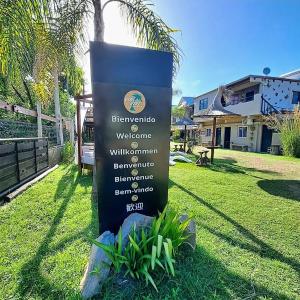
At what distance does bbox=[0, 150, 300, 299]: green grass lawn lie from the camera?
230 centimetres

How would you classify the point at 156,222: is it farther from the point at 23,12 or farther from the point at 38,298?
the point at 23,12

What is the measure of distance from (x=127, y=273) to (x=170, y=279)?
0.47m

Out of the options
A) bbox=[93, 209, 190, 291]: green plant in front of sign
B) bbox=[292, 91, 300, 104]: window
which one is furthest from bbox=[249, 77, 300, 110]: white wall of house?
bbox=[93, 209, 190, 291]: green plant in front of sign

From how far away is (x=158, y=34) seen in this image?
4.84m

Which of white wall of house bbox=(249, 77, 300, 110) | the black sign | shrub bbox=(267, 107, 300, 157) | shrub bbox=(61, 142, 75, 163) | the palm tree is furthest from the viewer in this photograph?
white wall of house bbox=(249, 77, 300, 110)

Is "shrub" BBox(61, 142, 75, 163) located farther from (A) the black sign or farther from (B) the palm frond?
(A) the black sign

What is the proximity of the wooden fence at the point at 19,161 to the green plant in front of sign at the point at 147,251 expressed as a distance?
3.69 metres

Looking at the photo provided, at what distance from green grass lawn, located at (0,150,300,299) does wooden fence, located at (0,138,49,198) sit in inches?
18.1

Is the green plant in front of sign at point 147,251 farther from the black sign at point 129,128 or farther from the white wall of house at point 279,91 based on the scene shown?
the white wall of house at point 279,91

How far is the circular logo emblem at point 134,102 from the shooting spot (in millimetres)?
2677

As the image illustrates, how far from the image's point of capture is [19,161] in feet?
18.7

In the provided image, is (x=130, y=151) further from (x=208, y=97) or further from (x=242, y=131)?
(x=208, y=97)

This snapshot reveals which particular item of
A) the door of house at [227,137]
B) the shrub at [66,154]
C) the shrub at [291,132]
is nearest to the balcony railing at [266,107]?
the shrub at [291,132]

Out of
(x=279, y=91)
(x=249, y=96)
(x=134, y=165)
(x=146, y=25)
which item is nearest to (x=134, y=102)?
(x=134, y=165)
